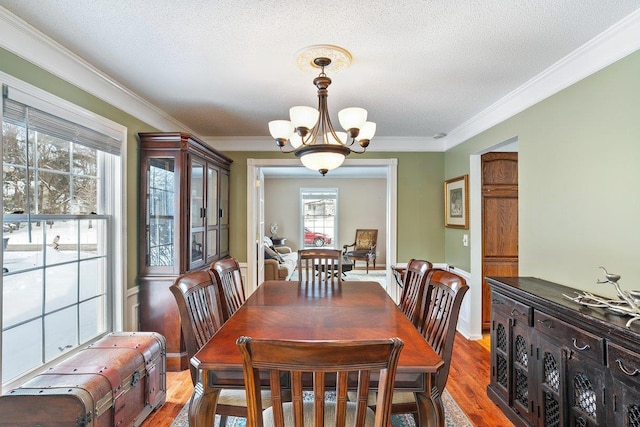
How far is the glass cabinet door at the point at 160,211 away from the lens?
3031mm

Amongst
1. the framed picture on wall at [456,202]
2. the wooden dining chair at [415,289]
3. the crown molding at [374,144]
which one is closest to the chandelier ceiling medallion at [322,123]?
the wooden dining chair at [415,289]

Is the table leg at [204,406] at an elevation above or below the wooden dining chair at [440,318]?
below

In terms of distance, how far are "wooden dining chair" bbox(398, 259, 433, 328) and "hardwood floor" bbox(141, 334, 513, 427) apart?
32.7 inches

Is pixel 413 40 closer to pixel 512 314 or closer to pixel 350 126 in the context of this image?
pixel 350 126

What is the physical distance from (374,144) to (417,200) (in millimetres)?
946

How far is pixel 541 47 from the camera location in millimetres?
2029

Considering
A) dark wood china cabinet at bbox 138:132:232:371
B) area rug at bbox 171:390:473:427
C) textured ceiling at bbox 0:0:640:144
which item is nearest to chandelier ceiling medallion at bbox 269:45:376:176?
textured ceiling at bbox 0:0:640:144

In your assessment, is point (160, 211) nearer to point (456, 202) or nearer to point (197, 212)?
point (197, 212)

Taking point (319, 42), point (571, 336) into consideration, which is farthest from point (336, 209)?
point (571, 336)

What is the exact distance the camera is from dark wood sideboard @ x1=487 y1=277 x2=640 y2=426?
56.7 inches

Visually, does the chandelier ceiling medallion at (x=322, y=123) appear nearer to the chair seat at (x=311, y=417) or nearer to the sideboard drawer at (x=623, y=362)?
the chair seat at (x=311, y=417)

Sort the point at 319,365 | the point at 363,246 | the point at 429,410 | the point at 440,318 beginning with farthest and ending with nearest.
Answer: the point at 363,246, the point at 440,318, the point at 429,410, the point at 319,365

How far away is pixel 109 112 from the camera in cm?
260

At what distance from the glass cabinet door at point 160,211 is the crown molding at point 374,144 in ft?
4.66
